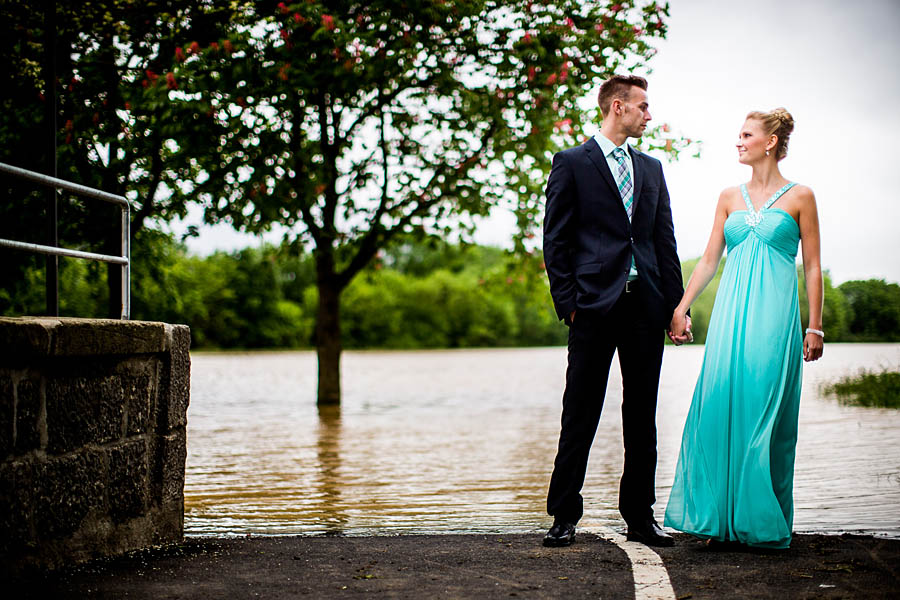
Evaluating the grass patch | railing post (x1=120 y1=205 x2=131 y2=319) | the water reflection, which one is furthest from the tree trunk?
railing post (x1=120 y1=205 x2=131 y2=319)

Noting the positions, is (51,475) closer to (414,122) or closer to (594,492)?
(594,492)

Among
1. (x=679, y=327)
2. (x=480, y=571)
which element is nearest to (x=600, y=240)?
(x=679, y=327)

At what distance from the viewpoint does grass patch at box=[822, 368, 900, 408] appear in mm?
14492

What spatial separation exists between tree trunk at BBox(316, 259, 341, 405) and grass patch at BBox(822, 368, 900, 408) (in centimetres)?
827

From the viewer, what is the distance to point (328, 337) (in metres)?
16.8

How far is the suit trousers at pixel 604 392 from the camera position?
194 inches

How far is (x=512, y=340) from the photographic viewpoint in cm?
9344

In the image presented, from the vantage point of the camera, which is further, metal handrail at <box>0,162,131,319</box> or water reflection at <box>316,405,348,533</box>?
water reflection at <box>316,405,348,533</box>

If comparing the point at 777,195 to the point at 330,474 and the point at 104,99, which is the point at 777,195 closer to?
the point at 330,474

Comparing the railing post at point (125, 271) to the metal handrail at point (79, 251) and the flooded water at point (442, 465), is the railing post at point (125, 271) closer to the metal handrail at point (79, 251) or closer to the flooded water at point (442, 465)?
the metal handrail at point (79, 251)

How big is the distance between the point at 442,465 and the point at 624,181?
185 inches

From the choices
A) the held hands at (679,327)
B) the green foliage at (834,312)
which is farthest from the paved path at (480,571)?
the green foliage at (834,312)

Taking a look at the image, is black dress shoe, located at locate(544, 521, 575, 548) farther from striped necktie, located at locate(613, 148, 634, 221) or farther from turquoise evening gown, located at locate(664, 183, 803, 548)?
striped necktie, located at locate(613, 148, 634, 221)

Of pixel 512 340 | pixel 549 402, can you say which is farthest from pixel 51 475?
pixel 512 340
